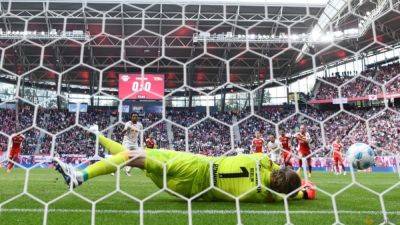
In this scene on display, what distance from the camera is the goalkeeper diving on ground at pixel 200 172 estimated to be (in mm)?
3033

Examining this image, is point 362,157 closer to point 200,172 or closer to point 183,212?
point 200,172

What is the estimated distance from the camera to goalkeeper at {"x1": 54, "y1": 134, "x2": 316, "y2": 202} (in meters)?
3.04

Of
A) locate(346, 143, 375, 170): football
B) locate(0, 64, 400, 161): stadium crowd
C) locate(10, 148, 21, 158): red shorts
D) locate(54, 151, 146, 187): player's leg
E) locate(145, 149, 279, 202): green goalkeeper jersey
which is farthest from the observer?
locate(0, 64, 400, 161): stadium crowd

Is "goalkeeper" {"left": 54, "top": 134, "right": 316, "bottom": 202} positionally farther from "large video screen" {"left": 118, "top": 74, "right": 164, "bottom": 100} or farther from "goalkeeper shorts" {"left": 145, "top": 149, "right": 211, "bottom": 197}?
"large video screen" {"left": 118, "top": 74, "right": 164, "bottom": 100}

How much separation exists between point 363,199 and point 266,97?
29.3 meters

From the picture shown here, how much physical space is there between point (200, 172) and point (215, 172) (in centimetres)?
13

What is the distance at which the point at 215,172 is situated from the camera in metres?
3.33

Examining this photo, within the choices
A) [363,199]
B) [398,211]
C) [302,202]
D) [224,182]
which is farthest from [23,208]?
[363,199]

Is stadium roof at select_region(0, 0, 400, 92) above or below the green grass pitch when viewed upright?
above

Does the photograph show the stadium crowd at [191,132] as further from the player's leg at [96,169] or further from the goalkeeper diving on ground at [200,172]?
the player's leg at [96,169]

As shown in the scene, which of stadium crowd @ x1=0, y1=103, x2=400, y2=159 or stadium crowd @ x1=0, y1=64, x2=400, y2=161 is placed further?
stadium crowd @ x1=0, y1=103, x2=400, y2=159

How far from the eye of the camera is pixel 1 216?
2605mm

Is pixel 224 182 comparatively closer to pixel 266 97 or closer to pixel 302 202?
pixel 302 202

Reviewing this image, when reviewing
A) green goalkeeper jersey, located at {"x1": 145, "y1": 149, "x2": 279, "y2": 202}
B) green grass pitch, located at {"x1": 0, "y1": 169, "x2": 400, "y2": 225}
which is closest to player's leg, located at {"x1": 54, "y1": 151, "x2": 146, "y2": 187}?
green goalkeeper jersey, located at {"x1": 145, "y1": 149, "x2": 279, "y2": 202}
